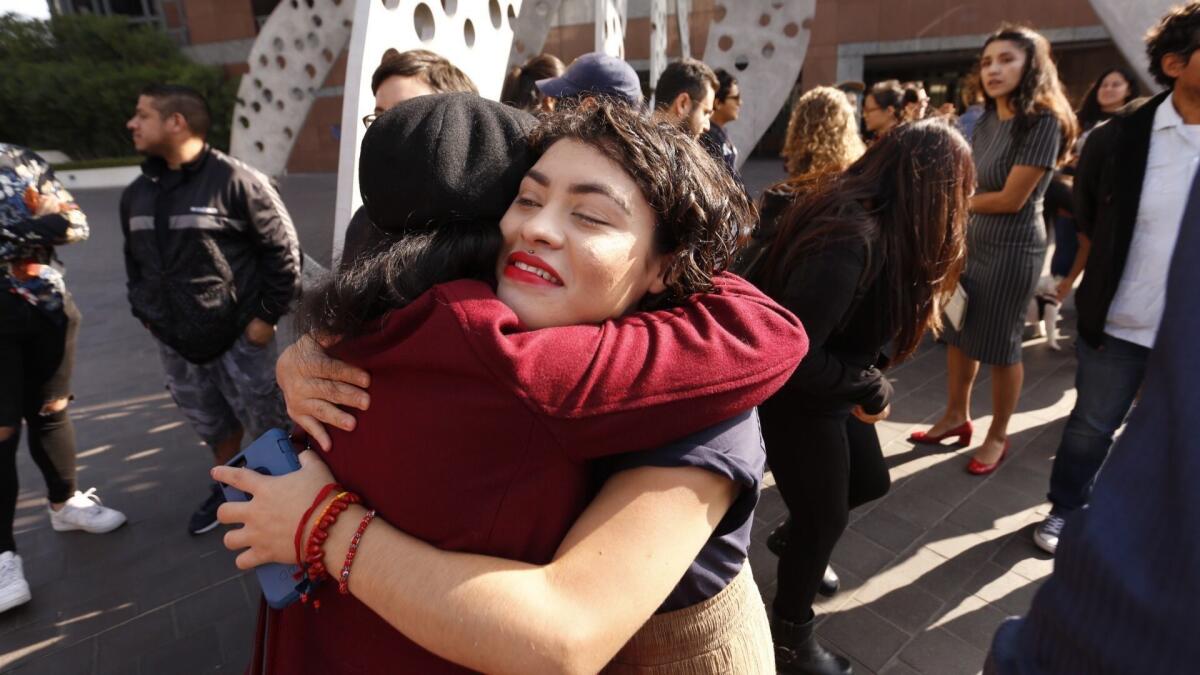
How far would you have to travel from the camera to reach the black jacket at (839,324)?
1.93 m

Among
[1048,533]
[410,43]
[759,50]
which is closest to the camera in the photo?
[1048,533]

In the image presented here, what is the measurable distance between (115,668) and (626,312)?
8.64 ft

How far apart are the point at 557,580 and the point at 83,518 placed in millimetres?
3597

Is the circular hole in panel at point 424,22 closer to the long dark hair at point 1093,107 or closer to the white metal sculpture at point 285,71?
the white metal sculpture at point 285,71

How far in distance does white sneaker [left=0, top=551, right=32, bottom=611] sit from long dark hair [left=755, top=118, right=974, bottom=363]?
328cm

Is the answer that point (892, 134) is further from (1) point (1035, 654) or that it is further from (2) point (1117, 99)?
(2) point (1117, 99)

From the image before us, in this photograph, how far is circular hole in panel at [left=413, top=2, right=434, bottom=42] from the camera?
3329 mm

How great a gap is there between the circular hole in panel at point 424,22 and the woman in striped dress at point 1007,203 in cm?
283

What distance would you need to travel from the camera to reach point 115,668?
2514 millimetres

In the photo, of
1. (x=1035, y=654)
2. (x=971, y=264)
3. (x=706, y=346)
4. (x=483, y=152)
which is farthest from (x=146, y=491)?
(x=971, y=264)

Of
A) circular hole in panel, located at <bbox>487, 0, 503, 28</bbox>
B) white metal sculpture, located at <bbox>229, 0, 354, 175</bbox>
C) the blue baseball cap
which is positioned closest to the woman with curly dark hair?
the blue baseball cap

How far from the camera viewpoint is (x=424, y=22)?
3.38 meters

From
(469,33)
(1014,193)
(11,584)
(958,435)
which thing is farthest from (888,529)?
(11,584)

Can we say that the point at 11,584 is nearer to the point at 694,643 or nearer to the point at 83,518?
the point at 83,518
